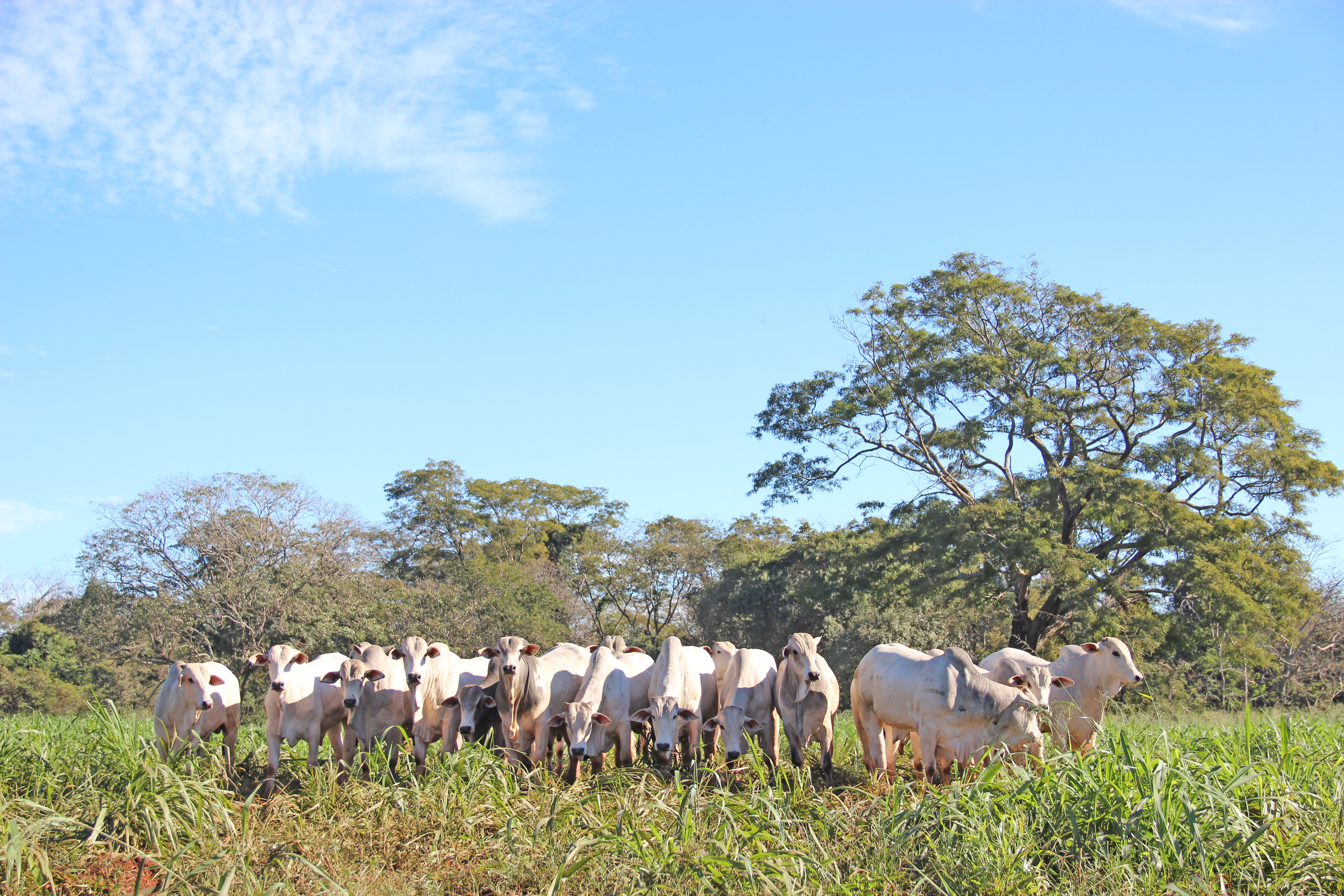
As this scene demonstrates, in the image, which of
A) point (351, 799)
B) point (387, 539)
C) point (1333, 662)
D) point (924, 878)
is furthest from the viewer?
point (387, 539)

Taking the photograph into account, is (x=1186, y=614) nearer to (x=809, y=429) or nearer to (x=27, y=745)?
(x=809, y=429)

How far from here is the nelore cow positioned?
9656 mm

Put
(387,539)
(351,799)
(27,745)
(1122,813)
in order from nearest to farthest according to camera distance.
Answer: (1122,813)
(351,799)
(27,745)
(387,539)

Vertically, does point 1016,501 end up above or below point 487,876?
above

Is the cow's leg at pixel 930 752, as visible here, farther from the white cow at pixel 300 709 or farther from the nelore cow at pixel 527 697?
the white cow at pixel 300 709

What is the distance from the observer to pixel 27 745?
375 inches

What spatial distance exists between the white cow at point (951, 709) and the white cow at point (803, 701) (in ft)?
1.66

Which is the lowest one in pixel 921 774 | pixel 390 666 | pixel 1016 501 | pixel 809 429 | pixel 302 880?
pixel 302 880

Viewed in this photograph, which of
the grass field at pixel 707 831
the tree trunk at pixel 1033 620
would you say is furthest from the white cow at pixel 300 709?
the tree trunk at pixel 1033 620

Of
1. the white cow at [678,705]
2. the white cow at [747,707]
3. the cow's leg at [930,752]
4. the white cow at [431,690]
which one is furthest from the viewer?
the white cow at [431,690]

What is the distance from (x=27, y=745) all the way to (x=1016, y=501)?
17.8 m

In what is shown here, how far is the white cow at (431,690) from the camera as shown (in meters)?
9.58

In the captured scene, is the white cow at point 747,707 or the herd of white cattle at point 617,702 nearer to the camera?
the herd of white cattle at point 617,702

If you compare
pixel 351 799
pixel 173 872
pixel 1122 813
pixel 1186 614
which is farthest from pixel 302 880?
pixel 1186 614
